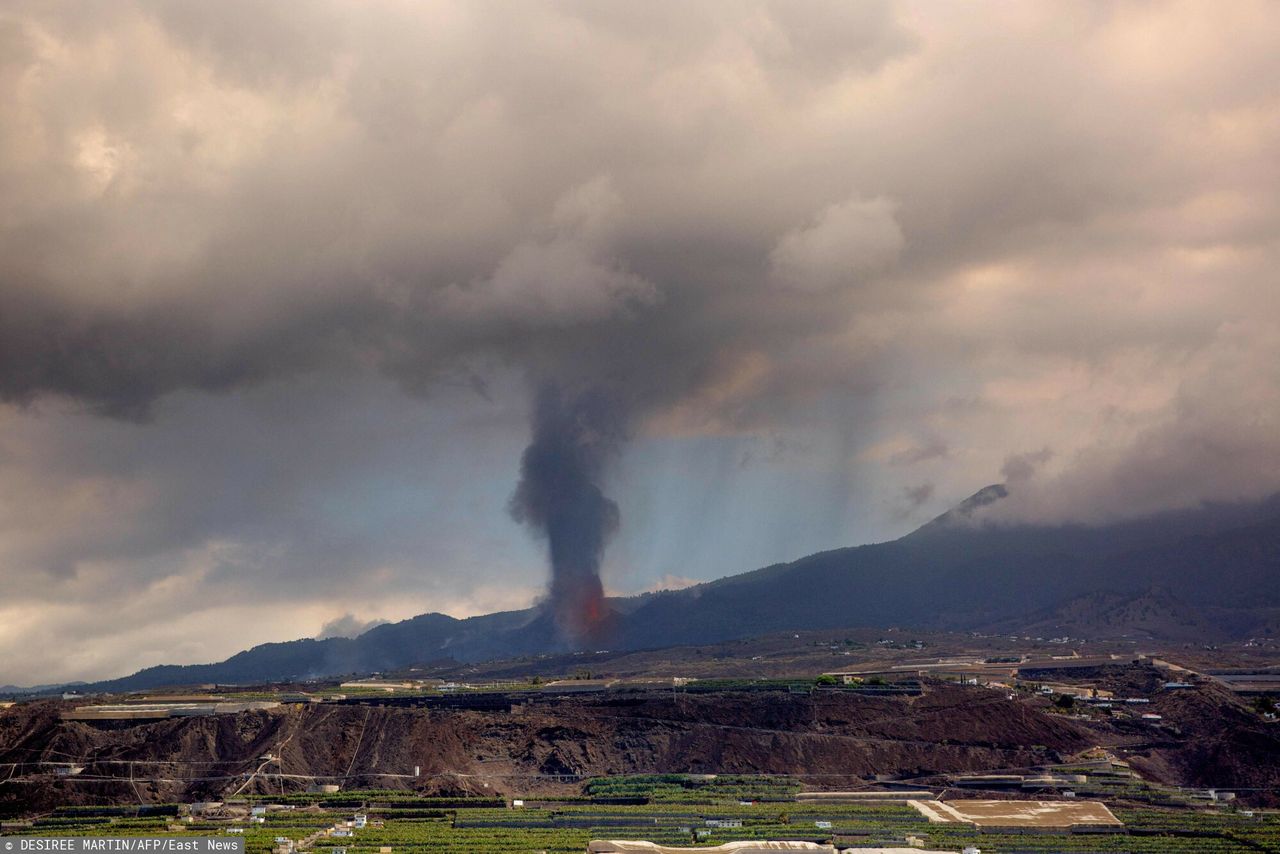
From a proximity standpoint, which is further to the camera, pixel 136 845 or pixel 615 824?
pixel 615 824

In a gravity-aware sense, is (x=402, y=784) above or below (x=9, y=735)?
below

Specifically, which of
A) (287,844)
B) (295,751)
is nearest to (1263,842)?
(287,844)

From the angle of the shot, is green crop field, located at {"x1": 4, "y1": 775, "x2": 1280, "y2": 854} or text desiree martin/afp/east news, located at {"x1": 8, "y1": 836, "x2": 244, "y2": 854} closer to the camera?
text desiree martin/afp/east news, located at {"x1": 8, "y1": 836, "x2": 244, "y2": 854}

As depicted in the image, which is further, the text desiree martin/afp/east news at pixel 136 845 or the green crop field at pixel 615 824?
the green crop field at pixel 615 824

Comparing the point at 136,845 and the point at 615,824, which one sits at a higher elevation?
the point at 136,845

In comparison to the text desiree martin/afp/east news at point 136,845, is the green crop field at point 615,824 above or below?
below

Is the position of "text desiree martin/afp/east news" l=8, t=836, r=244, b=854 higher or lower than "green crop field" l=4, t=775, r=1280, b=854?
higher

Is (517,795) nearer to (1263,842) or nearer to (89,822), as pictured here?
(89,822)

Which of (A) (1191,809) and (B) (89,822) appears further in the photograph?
(A) (1191,809)
